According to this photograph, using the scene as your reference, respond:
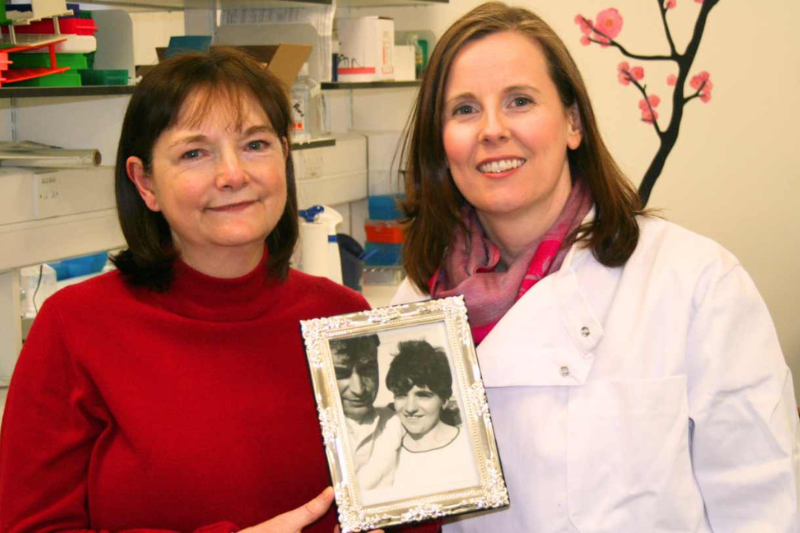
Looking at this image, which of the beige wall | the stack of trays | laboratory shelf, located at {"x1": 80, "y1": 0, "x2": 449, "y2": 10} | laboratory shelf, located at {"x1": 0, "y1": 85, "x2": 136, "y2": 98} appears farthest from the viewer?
the beige wall

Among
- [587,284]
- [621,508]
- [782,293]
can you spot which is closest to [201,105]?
[587,284]

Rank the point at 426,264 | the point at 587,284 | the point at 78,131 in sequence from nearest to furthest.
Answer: the point at 587,284 < the point at 426,264 < the point at 78,131

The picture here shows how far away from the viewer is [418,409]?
139cm

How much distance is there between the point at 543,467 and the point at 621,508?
135 mm

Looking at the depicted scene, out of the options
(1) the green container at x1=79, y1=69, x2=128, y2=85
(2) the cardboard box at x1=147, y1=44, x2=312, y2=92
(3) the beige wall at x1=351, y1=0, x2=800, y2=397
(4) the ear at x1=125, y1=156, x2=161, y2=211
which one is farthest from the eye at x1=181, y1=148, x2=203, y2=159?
(3) the beige wall at x1=351, y1=0, x2=800, y2=397

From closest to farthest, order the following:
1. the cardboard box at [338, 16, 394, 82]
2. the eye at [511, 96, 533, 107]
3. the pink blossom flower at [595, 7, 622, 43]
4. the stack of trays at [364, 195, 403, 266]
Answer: the eye at [511, 96, 533, 107]
the cardboard box at [338, 16, 394, 82]
the stack of trays at [364, 195, 403, 266]
the pink blossom flower at [595, 7, 622, 43]

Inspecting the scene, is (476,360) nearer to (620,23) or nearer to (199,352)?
(199,352)

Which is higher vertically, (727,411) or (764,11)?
(764,11)

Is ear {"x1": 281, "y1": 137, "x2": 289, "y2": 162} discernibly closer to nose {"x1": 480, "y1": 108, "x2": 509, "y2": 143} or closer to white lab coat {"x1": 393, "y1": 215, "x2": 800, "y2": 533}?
nose {"x1": 480, "y1": 108, "x2": 509, "y2": 143}

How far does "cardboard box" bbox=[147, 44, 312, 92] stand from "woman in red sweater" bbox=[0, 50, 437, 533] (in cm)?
133

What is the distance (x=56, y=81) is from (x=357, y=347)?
4.34ft

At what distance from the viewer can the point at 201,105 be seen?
4.90 ft

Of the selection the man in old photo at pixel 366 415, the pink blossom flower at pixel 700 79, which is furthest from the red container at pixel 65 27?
the pink blossom flower at pixel 700 79

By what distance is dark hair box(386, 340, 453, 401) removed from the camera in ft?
4.57
